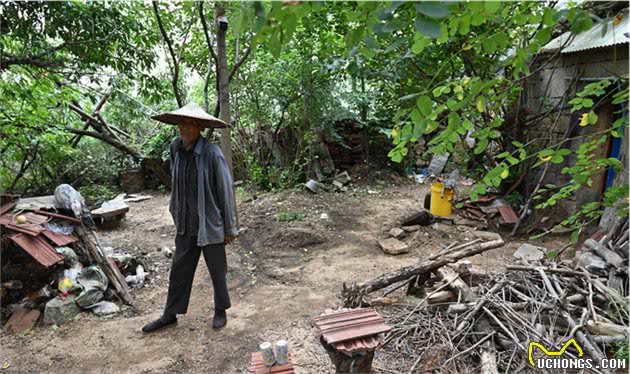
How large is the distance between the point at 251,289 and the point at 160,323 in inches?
42.3

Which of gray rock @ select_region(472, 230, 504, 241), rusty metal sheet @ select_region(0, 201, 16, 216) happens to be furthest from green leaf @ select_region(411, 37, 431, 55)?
gray rock @ select_region(472, 230, 504, 241)

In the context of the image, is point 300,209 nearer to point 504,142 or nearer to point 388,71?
point 388,71

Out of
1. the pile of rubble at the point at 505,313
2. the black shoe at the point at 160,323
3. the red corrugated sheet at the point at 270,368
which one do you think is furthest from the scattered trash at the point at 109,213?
the red corrugated sheet at the point at 270,368

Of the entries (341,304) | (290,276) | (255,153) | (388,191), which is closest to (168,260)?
(290,276)

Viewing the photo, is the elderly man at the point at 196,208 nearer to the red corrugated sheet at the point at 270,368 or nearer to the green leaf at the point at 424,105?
the red corrugated sheet at the point at 270,368

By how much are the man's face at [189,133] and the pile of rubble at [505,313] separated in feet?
6.30

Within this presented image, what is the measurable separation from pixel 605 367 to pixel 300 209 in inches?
199

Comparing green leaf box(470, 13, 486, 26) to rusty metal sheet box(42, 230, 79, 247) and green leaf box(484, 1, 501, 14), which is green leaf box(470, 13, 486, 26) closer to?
green leaf box(484, 1, 501, 14)

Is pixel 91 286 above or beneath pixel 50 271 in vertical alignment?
beneath

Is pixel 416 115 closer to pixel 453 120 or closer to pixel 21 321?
pixel 453 120

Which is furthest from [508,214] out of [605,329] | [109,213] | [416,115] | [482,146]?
[109,213]

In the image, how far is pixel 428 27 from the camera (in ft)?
2.93

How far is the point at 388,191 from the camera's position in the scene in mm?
8766

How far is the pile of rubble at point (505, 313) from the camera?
238 cm
